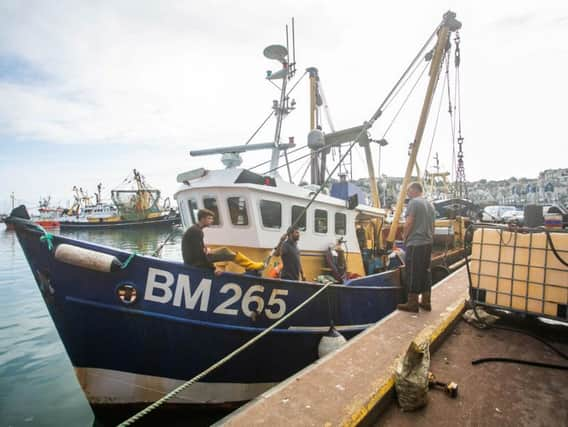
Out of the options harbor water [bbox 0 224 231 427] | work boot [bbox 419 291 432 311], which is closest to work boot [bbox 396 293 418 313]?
work boot [bbox 419 291 432 311]

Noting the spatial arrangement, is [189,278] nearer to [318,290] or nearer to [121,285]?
[121,285]

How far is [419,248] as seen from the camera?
406cm

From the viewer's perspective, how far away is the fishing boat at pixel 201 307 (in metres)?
3.36

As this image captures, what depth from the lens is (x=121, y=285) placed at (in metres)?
3.37

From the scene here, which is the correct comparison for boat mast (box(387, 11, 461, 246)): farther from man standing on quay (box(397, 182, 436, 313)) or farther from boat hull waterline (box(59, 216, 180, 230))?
boat hull waterline (box(59, 216, 180, 230))

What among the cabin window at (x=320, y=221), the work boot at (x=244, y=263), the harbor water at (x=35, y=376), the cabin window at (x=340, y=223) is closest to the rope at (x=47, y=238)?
the work boot at (x=244, y=263)

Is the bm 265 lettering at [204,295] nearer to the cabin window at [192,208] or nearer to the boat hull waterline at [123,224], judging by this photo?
the cabin window at [192,208]

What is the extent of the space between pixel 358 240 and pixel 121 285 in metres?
5.77

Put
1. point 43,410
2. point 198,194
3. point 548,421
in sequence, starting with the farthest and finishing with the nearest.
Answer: point 198,194
point 43,410
point 548,421

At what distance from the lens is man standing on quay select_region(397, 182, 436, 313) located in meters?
4.06

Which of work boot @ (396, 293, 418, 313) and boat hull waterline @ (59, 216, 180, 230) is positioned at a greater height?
work boot @ (396, 293, 418, 313)

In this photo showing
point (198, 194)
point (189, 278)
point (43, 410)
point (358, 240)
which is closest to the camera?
point (189, 278)

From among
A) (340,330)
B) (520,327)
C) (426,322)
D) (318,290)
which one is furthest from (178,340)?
(520,327)

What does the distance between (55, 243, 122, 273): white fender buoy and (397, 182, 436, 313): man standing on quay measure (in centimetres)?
366
